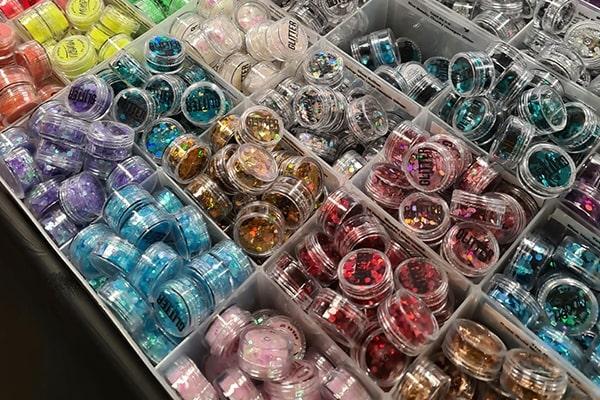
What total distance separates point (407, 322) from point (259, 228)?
1.84 feet

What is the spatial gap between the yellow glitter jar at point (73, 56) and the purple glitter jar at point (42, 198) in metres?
0.51

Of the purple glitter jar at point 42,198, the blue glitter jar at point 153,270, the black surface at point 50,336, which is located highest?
the blue glitter jar at point 153,270

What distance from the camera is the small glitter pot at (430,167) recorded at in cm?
183

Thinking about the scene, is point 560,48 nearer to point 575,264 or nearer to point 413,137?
point 413,137

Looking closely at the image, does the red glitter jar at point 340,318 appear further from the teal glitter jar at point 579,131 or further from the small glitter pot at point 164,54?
the small glitter pot at point 164,54

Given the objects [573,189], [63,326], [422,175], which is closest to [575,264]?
[573,189]

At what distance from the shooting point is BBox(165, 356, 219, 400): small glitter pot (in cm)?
→ 156

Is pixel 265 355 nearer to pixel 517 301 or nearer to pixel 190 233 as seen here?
pixel 190 233

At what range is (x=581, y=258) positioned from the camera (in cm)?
177

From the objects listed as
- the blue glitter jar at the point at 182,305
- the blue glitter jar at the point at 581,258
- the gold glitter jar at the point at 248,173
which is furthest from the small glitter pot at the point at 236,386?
the blue glitter jar at the point at 581,258

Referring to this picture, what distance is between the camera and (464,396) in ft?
5.18

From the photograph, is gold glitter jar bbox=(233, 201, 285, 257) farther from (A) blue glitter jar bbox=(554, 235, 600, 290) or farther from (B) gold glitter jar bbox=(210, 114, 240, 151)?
(A) blue glitter jar bbox=(554, 235, 600, 290)

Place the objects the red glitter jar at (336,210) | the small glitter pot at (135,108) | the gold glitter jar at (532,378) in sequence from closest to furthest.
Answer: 1. the gold glitter jar at (532,378)
2. the red glitter jar at (336,210)
3. the small glitter pot at (135,108)

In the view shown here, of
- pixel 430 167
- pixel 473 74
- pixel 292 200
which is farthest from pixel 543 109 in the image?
pixel 292 200
